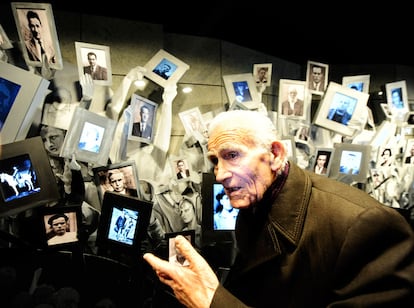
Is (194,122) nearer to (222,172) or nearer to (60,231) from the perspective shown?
(60,231)

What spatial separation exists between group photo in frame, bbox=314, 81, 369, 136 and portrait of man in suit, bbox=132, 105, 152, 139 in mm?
1551

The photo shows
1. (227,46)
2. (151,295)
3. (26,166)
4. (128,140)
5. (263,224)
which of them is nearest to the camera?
(263,224)

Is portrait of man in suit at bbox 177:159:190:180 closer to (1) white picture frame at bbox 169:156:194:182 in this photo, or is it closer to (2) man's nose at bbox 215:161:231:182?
(1) white picture frame at bbox 169:156:194:182

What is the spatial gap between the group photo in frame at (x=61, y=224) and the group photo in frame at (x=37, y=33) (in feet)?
2.52

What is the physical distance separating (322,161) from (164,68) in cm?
160

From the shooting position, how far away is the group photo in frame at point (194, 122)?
2.70m

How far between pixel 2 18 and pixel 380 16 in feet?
10.7

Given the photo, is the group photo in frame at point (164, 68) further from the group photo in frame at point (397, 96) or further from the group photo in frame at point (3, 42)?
the group photo in frame at point (397, 96)

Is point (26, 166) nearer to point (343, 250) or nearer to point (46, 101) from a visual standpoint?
point (46, 101)

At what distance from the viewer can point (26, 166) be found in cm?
157

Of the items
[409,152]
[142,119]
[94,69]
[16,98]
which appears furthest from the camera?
[409,152]

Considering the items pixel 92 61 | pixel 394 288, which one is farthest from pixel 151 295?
pixel 92 61

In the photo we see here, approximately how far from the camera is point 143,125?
2.38 m

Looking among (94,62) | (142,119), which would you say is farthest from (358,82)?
(94,62)
